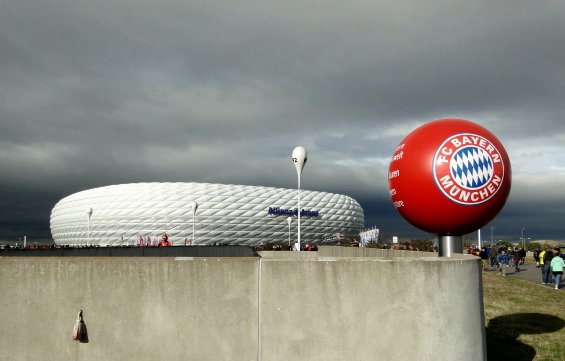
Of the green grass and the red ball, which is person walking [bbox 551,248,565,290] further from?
the red ball

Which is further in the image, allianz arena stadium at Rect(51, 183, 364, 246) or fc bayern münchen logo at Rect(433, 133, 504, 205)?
allianz arena stadium at Rect(51, 183, 364, 246)

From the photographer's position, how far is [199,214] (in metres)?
73.2

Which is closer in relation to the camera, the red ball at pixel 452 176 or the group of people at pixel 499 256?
the red ball at pixel 452 176

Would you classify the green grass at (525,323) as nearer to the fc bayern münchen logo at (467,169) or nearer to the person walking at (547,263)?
the person walking at (547,263)

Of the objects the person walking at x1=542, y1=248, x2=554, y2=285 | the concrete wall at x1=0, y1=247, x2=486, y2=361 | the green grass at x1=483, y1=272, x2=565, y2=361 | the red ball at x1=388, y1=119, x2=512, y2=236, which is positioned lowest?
the green grass at x1=483, y1=272, x2=565, y2=361

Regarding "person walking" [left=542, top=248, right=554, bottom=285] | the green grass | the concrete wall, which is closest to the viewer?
the concrete wall

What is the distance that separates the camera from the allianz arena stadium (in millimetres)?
73562

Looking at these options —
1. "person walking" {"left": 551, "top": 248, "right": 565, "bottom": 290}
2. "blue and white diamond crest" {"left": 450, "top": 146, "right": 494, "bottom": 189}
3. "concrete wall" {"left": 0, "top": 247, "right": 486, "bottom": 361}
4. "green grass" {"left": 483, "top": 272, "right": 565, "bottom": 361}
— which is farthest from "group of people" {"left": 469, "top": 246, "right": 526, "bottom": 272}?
"concrete wall" {"left": 0, "top": 247, "right": 486, "bottom": 361}

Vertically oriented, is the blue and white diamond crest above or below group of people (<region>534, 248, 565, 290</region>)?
above

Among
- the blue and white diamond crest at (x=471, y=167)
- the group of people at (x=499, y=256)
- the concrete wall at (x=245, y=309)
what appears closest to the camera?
the concrete wall at (x=245, y=309)

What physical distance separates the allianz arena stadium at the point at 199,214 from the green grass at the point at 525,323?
187ft

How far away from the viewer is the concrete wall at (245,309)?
509cm

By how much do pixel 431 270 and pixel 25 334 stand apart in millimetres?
4535

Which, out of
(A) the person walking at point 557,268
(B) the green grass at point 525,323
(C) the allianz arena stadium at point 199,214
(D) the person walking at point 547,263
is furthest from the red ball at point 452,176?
(C) the allianz arena stadium at point 199,214
